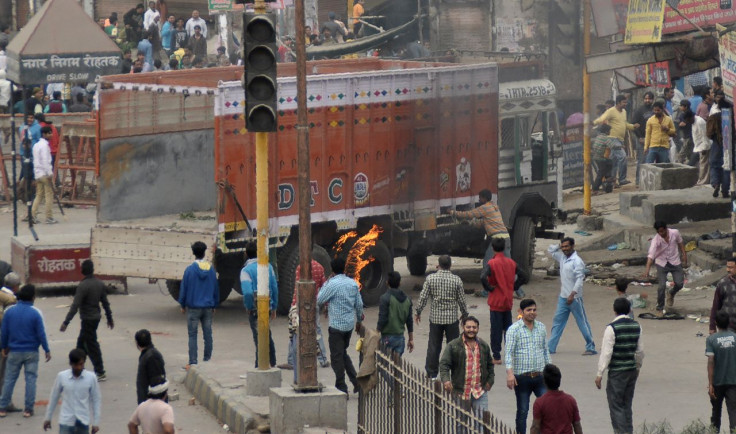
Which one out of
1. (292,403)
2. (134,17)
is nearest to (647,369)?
(292,403)

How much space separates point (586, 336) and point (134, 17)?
25.9m

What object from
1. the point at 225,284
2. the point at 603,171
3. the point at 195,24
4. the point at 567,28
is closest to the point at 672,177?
the point at 603,171

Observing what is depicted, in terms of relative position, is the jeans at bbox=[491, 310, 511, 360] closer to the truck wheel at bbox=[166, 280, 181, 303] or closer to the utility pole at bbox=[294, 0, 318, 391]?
the utility pole at bbox=[294, 0, 318, 391]

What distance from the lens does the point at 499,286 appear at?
615 inches

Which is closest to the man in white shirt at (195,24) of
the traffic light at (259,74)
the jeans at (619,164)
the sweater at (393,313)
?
the jeans at (619,164)

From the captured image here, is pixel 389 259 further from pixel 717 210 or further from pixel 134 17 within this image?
pixel 134 17

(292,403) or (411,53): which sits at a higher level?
(411,53)

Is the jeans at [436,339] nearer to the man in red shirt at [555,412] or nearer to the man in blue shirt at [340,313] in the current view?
the man in blue shirt at [340,313]

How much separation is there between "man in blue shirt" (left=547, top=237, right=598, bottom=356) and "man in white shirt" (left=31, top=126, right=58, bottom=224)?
454 inches

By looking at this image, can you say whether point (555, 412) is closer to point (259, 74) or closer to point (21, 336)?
point (259, 74)

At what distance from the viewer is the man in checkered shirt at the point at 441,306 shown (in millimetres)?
14531

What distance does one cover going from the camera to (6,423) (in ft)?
45.4

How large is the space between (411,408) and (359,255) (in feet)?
27.9

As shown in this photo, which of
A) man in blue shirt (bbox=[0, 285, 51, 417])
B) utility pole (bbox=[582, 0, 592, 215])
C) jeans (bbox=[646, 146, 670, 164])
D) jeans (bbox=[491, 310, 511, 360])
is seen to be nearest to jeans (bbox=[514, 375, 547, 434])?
jeans (bbox=[491, 310, 511, 360])
